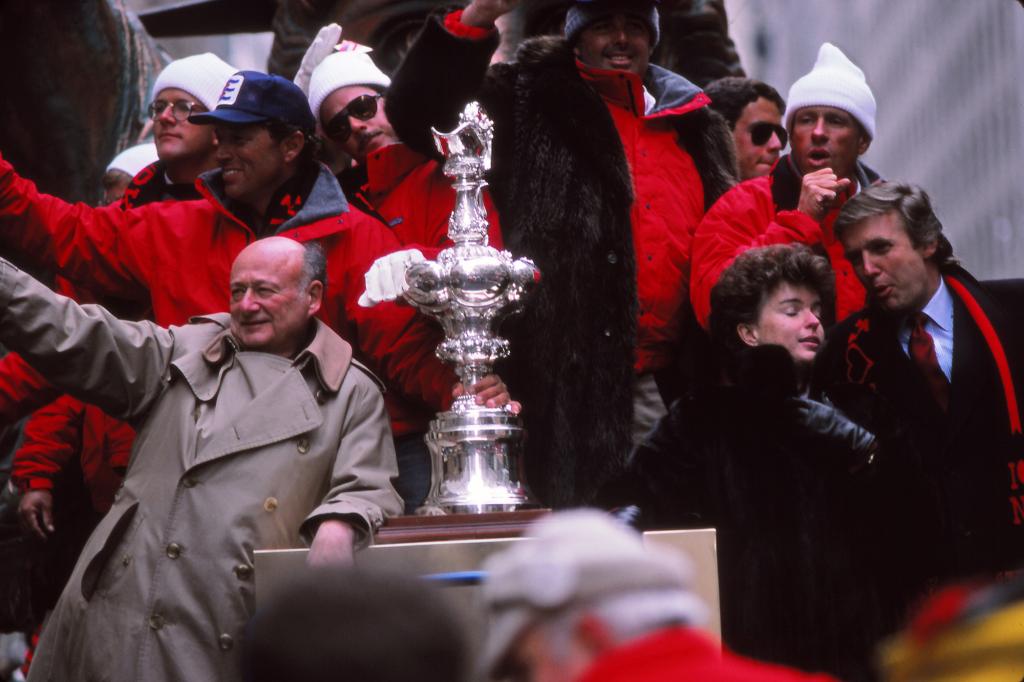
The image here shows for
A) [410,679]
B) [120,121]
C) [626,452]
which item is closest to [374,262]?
[626,452]

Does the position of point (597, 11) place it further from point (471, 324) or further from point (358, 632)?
point (358, 632)

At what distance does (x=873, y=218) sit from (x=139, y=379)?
2062 millimetres

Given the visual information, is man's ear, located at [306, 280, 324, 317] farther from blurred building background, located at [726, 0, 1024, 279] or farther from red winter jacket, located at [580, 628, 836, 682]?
blurred building background, located at [726, 0, 1024, 279]

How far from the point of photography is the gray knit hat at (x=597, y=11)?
568 centimetres

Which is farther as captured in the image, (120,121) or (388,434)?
(120,121)

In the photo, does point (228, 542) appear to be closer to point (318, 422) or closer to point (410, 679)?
point (318, 422)

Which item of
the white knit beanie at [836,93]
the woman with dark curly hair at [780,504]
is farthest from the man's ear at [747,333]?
the white knit beanie at [836,93]

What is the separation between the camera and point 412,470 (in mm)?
5160

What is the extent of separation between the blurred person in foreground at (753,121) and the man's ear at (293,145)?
6.31ft

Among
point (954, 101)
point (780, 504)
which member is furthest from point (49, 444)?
point (954, 101)

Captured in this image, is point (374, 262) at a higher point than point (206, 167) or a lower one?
lower

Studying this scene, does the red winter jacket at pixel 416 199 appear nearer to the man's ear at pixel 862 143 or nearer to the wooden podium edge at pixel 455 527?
the man's ear at pixel 862 143

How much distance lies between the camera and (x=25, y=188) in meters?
5.27

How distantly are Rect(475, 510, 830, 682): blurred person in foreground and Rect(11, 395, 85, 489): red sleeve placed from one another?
4.31m
